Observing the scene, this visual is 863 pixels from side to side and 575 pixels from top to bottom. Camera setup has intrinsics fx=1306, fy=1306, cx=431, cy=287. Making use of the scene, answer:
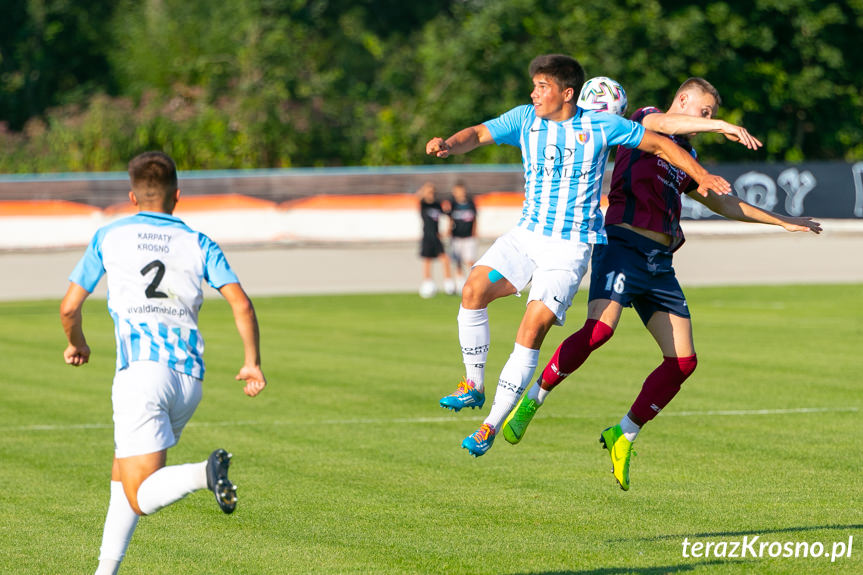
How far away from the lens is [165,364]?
19.7 ft

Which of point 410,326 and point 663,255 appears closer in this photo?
point 663,255

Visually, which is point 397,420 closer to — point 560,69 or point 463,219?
A: point 560,69

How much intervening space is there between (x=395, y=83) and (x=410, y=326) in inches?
1326

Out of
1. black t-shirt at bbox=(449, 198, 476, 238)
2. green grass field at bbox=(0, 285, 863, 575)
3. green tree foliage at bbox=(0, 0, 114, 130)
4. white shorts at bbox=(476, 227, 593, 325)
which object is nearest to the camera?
green grass field at bbox=(0, 285, 863, 575)

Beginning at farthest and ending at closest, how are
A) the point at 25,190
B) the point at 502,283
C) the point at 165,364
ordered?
the point at 25,190 → the point at 502,283 → the point at 165,364

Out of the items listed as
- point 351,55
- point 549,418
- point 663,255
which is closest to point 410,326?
point 549,418

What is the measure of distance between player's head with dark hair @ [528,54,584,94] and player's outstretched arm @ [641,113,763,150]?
502mm

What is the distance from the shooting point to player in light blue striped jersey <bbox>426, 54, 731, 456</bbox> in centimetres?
798

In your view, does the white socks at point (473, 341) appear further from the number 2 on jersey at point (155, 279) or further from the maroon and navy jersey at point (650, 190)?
the number 2 on jersey at point (155, 279)

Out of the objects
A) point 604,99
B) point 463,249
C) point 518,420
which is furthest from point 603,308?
point 463,249

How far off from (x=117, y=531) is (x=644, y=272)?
3.75 meters

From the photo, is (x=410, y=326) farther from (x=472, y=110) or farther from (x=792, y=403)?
(x=472, y=110)

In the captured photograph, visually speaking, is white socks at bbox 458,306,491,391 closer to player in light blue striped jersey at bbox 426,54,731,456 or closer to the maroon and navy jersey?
player in light blue striped jersey at bbox 426,54,731,456

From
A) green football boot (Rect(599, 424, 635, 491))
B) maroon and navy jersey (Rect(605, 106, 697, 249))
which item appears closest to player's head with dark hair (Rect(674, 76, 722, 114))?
maroon and navy jersey (Rect(605, 106, 697, 249))
